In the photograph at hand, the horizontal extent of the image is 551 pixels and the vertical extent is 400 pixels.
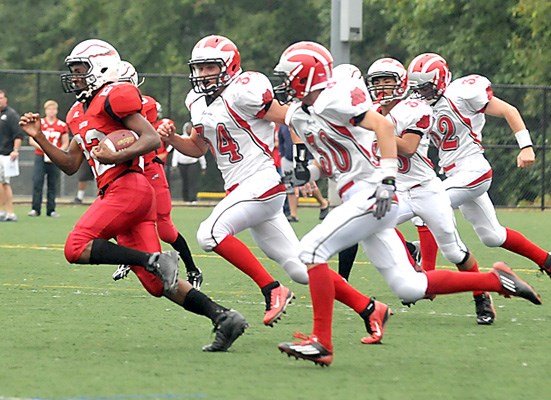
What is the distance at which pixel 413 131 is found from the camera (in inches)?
320

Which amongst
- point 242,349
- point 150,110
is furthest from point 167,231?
point 242,349

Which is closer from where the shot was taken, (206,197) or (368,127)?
(368,127)

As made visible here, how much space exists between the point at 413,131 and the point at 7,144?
1132 cm

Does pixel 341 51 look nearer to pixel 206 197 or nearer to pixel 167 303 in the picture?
pixel 206 197

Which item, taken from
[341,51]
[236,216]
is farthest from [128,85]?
[341,51]

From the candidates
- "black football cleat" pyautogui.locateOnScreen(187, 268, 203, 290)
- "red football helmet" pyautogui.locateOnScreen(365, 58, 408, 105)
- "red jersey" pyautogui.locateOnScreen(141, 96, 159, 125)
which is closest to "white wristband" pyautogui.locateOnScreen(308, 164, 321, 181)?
"red football helmet" pyautogui.locateOnScreen(365, 58, 408, 105)

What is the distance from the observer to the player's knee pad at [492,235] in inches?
361

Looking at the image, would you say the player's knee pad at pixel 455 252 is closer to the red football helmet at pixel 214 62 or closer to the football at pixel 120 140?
the red football helmet at pixel 214 62

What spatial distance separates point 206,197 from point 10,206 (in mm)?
9051

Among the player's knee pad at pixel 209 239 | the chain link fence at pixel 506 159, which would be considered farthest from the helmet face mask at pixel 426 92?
the chain link fence at pixel 506 159

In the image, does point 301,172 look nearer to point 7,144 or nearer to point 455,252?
point 455,252

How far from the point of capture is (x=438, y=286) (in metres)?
7.11

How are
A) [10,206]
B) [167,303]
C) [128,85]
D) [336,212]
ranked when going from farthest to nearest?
[10,206]
[167,303]
[128,85]
[336,212]

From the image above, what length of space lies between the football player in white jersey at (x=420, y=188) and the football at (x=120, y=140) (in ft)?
6.16
